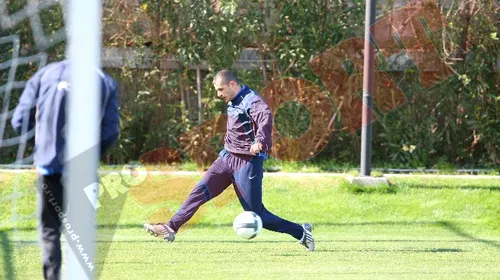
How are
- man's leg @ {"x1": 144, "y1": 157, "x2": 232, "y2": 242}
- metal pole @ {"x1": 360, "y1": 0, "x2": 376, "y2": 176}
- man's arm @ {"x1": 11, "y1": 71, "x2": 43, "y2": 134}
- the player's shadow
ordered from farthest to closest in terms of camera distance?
metal pole @ {"x1": 360, "y1": 0, "x2": 376, "y2": 176} → man's leg @ {"x1": 144, "y1": 157, "x2": 232, "y2": 242} → the player's shadow → man's arm @ {"x1": 11, "y1": 71, "x2": 43, "y2": 134}

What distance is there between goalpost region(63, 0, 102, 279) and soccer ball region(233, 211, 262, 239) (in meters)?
4.69

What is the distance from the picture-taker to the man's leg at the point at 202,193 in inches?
355

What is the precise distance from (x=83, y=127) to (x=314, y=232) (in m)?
7.68

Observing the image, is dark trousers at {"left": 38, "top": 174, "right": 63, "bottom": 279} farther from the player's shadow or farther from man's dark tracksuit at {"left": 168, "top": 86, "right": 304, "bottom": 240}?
man's dark tracksuit at {"left": 168, "top": 86, "right": 304, "bottom": 240}

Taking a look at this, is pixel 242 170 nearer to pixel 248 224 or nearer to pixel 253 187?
pixel 253 187

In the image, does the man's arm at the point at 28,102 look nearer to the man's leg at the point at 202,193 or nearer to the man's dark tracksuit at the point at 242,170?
the man's dark tracksuit at the point at 242,170

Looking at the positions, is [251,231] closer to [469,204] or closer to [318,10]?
[469,204]

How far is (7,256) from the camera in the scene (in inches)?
351

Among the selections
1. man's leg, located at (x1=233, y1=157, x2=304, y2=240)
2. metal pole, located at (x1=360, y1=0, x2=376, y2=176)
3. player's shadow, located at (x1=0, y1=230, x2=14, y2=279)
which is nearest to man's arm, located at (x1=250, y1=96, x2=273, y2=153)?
man's leg, located at (x1=233, y1=157, x2=304, y2=240)

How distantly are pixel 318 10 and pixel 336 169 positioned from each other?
228 cm

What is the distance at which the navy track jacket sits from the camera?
5.66 meters

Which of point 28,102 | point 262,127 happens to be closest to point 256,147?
point 262,127

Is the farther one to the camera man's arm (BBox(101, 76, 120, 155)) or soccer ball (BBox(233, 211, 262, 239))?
soccer ball (BBox(233, 211, 262, 239))

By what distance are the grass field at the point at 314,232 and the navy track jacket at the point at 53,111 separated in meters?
2.08
